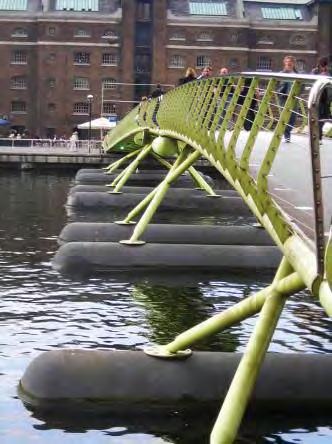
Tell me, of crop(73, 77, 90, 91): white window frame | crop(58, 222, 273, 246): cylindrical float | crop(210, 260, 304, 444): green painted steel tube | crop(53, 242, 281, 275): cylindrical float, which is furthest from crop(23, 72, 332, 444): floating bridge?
crop(73, 77, 90, 91): white window frame

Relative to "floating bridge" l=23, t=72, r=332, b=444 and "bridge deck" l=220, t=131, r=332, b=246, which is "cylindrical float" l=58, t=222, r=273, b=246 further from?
"bridge deck" l=220, t=131, r=332, b=246

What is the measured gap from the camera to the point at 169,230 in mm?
21141

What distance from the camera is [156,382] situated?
33.2 ft

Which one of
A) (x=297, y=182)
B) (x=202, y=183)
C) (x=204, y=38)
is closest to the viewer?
(x=297, y=182)

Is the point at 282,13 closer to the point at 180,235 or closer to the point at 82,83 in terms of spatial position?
the point at 82,83

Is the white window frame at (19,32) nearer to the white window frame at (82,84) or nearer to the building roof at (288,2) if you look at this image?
the white window frame at (82,84)

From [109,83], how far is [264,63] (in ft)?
51.4

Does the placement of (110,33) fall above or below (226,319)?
above

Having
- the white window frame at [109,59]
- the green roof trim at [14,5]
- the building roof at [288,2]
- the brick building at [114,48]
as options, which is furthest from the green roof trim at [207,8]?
the green roof trim at [14,5]

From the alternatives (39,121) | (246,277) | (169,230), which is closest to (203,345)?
(246,277)

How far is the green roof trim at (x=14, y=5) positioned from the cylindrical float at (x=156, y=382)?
8113 centimetres

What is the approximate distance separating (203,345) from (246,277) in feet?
18.4

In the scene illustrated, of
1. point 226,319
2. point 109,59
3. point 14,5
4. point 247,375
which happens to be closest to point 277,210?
point 226,319

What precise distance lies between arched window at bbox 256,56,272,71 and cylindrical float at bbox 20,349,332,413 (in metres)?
79.5
